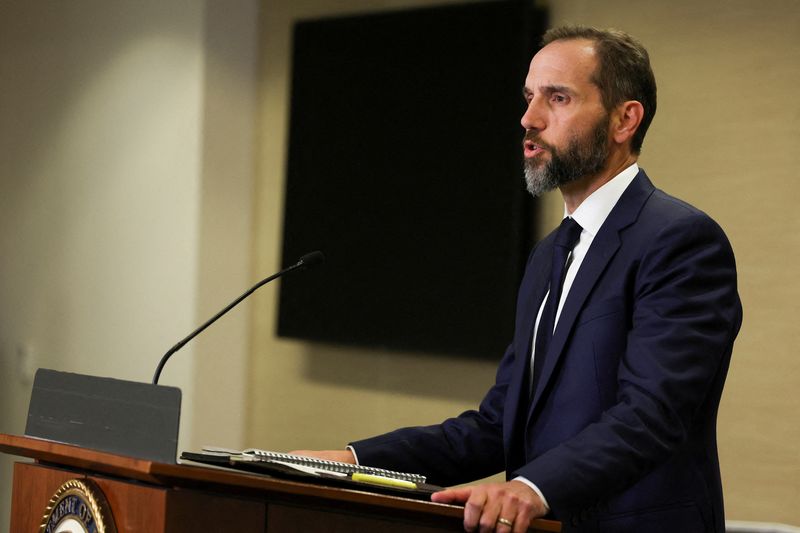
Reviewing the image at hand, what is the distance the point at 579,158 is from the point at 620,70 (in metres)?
0.19

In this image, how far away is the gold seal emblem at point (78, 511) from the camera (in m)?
1.44

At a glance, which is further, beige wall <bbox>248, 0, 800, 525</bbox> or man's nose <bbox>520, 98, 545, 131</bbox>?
beige wall <bbox>248, 0, 800, 525</bbox>

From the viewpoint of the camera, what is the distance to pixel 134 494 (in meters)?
1.40

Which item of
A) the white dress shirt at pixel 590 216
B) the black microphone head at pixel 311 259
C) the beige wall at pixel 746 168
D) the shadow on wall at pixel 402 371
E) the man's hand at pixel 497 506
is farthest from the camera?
the shadow on wall at pixel 402 371

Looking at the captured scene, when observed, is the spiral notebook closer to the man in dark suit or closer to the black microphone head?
the man in dark suit

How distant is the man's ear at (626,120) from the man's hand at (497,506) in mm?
775

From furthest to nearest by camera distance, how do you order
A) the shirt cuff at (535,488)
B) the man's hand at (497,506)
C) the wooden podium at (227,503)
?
the shirt cuff at (535,488) → the man's hand at (497,506) → the wooden podium at (227,503)

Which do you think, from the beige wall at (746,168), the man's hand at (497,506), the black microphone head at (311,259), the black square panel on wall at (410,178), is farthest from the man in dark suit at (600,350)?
the black square panel on wall at (410,178)

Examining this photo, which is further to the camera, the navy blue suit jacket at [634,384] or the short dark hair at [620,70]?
the short dark hair at [620,70]

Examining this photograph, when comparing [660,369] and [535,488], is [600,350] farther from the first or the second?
[535,488]

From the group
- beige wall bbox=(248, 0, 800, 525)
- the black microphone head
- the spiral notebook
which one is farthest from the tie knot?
beige wall bbox=(248, 0, 800, 525)

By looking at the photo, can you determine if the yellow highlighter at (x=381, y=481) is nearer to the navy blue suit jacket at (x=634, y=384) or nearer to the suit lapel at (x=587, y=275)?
the navy blue suit jacket at (x=634, y=384)

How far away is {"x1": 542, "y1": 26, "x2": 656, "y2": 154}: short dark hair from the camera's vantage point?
2.05 m

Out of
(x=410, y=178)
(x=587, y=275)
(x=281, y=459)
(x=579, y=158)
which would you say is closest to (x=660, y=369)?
(x=587, y=275)
